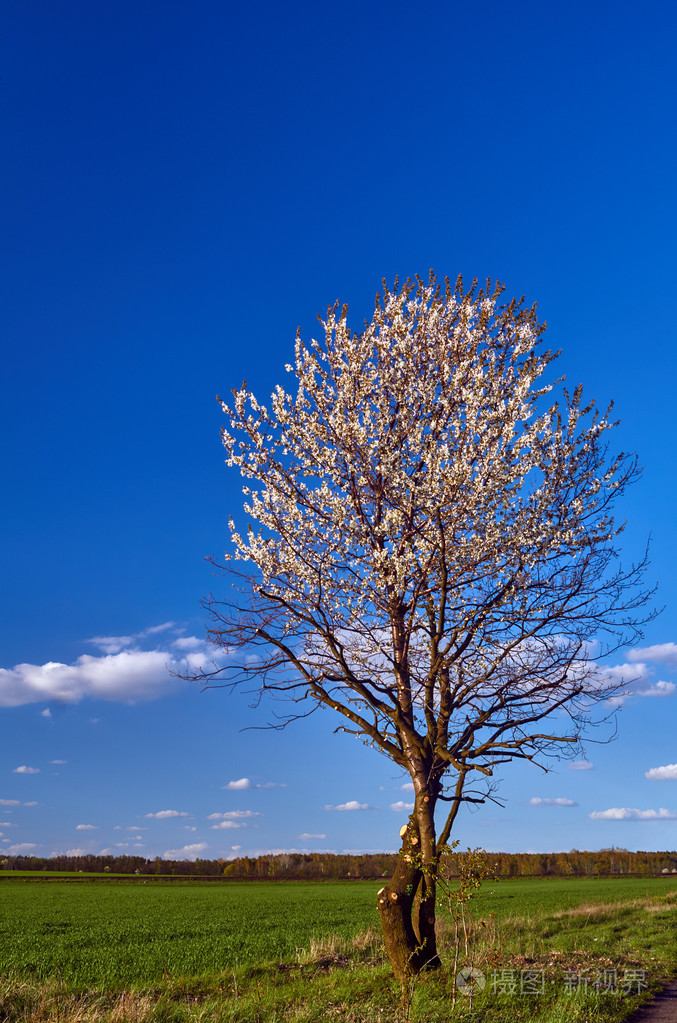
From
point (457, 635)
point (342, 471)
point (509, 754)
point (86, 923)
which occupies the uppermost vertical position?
point (342, 471)

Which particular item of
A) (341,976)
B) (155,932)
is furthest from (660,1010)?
(155,932)

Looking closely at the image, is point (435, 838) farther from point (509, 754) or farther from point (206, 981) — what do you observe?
point (206, 981)

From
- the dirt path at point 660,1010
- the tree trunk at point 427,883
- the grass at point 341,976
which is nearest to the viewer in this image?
the grass at point 341,976

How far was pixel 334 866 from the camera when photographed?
8300 cm

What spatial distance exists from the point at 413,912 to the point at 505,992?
2383mm

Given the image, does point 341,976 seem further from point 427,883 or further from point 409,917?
point 427,883

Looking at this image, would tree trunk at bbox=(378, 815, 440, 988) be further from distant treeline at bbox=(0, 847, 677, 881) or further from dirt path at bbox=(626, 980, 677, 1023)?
distant treeline at bbox=(0, 847, 677, 881)

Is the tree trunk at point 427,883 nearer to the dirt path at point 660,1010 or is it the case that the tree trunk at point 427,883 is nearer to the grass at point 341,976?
the grass at point 341,976

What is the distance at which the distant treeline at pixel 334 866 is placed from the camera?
81562 millimetres

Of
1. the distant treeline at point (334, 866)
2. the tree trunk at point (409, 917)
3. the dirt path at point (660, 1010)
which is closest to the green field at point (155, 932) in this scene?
the tree trunk at point (409, 917)

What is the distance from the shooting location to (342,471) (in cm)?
1450

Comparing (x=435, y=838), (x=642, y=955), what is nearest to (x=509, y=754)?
(x=435, y=838)

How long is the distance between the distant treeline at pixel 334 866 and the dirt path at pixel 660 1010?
72.9 meters

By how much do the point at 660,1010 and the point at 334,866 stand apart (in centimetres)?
8198
